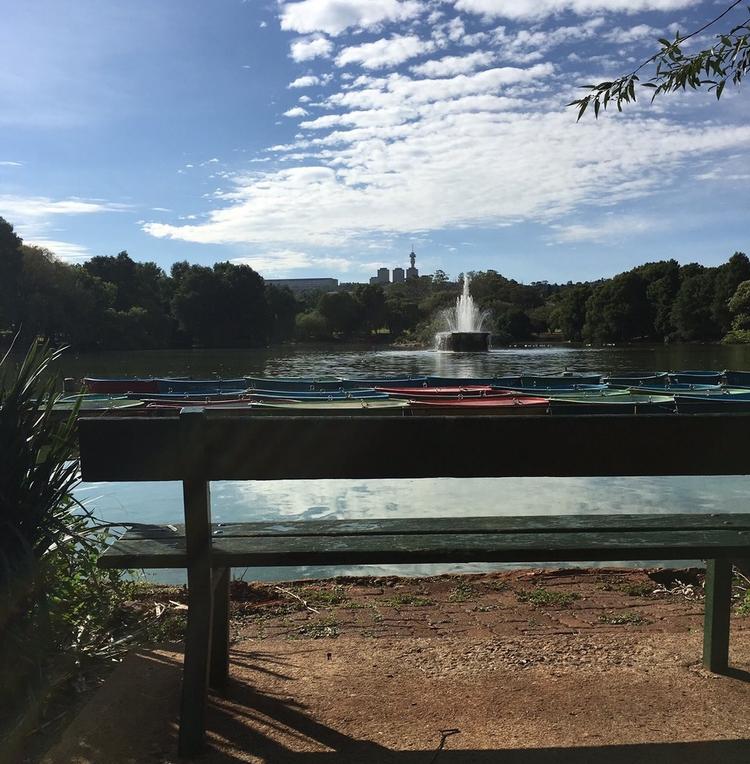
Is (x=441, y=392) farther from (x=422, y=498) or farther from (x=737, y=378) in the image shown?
(x=422, y=498)

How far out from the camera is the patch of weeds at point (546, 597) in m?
4.07

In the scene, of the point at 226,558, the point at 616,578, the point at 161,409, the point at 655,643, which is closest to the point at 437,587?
the point at 616,578

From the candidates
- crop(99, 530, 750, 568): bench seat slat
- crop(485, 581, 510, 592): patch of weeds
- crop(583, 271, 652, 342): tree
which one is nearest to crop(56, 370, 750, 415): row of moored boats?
crop(485, 581, 510, 592): patch of weeds

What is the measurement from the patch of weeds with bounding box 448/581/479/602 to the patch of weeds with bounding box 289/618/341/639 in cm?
78

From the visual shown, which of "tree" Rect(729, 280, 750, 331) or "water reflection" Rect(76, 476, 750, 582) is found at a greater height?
"tree" Rect(729, 280, 750, 331)

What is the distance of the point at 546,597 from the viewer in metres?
4.19

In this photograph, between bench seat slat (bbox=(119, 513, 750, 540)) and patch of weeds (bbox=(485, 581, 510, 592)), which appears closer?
bench seat slat (bbox=(119, 513, 750, 540))

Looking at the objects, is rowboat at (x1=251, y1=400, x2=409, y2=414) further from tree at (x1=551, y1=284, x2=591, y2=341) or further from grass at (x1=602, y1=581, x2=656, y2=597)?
tree at (x1=551, y1=284, x2=591, y2=341)

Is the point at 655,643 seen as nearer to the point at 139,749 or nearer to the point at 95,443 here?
the point at 139,749

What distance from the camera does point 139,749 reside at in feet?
7.59

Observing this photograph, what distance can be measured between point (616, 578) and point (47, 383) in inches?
137

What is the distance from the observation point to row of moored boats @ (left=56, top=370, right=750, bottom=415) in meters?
15.0

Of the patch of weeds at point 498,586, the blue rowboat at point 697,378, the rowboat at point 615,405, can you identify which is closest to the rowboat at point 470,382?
the rowboat at point 615,405

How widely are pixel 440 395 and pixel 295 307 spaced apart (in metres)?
80.2
